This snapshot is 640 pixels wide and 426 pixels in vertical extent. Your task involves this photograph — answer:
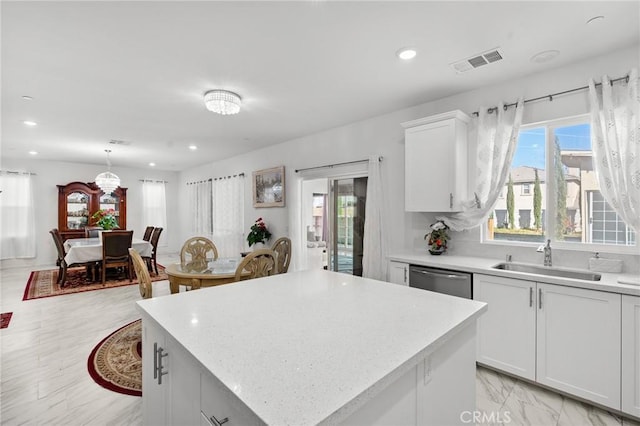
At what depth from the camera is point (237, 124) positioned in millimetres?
4316

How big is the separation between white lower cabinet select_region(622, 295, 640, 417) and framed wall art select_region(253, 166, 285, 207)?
4354 mm

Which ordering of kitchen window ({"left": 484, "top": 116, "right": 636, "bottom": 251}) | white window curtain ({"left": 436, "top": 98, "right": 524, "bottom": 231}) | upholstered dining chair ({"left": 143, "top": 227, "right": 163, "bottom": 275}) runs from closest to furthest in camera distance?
kitchen window ({"left": 484, "top": 116, "right": 636, "bottom": 251}) < white window curtain ({"left": 436, "top": 98, "right": 524, "bottom": 231}) < upholstered dining chair ({"left": 143, "top": 227, "right": 163, "bottom": 275})

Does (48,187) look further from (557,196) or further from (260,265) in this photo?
(557,196)

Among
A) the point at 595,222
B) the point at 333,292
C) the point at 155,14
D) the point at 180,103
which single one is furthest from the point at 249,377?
the point at 180,103

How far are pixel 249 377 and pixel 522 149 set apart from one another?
3.18 m

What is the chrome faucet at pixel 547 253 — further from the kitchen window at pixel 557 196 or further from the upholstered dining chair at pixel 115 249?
the upholstered dining chair at pixel 115 249

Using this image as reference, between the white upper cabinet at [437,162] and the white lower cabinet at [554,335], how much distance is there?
0.88 meters

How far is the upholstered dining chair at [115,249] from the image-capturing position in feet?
17.3

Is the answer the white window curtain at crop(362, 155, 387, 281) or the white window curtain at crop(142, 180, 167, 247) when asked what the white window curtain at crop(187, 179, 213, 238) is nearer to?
the white window curtain at crop(142, 180, 167, 247)

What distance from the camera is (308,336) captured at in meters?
1.10

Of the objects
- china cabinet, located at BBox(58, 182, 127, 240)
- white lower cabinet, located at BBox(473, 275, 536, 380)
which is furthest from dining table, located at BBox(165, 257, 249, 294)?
china cabinet, located at BBox(58, 182, 127, 240)

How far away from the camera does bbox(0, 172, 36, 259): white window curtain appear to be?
21.8 feet

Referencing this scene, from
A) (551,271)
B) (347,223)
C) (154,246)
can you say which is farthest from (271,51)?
(154,246)

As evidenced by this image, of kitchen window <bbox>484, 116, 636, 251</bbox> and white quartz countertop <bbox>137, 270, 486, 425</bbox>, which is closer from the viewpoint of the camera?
white quartz countertop <bbox>137, 270, 486, 425</bbox>
